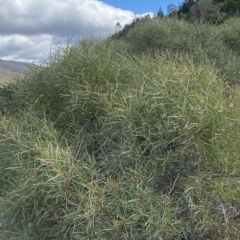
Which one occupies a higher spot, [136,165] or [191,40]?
[191,40]

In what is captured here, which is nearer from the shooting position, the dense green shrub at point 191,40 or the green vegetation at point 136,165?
the green vegetation at point 136,165

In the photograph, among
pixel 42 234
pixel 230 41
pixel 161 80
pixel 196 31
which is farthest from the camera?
pixel 230 41

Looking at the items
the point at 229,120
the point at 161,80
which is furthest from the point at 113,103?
the point at 229,120

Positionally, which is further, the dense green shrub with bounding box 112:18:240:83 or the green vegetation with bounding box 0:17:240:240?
the dense green shrub with bounding box 112:18:240:83

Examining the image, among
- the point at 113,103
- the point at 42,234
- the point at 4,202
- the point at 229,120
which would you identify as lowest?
the point at 42,234

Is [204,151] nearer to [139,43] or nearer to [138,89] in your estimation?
[138,89]

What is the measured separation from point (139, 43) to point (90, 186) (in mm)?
7406

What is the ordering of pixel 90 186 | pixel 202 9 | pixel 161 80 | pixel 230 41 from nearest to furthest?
pixel 90 186 < pixel 161 80 < pixel 230 41 < pixel 202 9

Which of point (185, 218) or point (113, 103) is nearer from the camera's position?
point (185, 218)

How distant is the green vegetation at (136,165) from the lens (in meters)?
3.34

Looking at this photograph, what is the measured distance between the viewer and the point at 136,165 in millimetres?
3604

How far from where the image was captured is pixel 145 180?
3.55m

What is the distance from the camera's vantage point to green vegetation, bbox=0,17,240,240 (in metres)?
3.34

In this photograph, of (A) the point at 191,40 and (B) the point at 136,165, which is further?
(A) the point at 191,40
